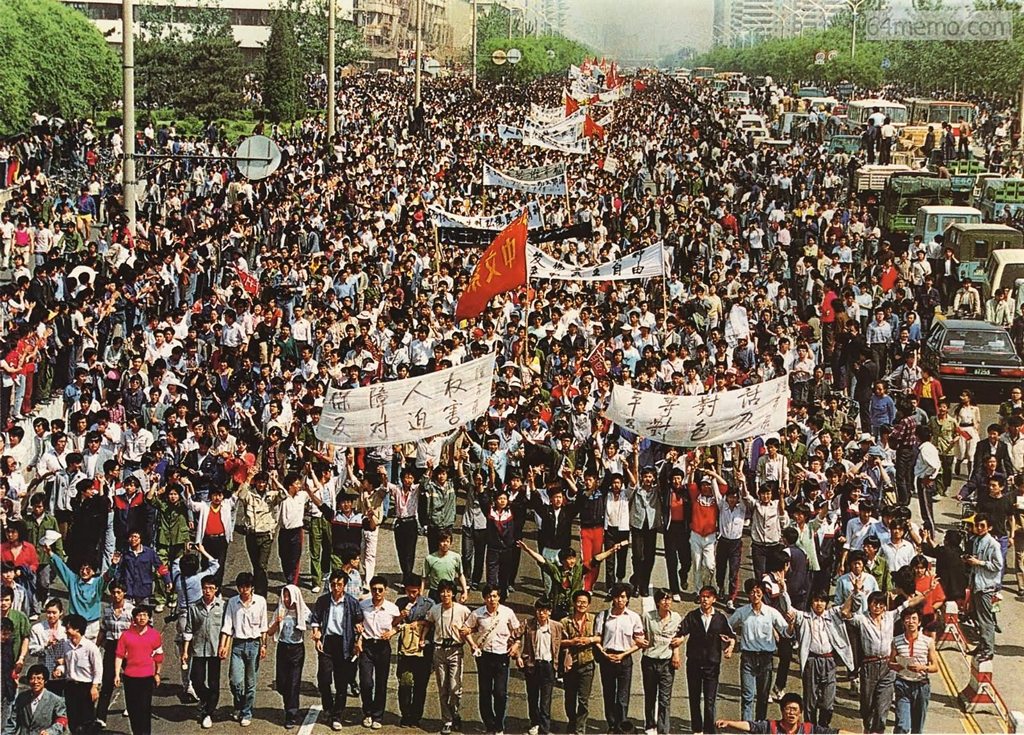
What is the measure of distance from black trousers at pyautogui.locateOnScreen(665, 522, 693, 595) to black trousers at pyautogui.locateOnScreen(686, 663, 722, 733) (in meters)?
2.78

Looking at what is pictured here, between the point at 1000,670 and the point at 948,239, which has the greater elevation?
the point at 948,239

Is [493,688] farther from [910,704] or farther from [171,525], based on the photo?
[171,525]

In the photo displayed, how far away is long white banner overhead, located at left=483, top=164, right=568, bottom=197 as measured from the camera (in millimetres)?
31750

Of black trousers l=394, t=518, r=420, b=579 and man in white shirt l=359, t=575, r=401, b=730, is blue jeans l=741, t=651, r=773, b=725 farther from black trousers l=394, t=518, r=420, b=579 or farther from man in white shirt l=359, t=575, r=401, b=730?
black trousers l=394, t=518, r=420, b=579

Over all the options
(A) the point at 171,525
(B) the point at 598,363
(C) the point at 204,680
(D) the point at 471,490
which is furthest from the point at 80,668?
(B) the point at 598,363

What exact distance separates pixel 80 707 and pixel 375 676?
78.7 inches

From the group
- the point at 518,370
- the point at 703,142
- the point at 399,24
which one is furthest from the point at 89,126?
the point at 399,24

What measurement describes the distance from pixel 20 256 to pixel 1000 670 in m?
16.3

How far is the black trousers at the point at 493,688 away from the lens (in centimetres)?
1128

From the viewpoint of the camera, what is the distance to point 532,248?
847 inches

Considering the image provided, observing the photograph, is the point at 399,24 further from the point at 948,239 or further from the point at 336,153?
the point at 948,239

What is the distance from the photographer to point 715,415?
14.3 metres

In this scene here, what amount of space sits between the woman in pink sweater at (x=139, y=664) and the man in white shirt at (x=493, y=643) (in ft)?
6.89

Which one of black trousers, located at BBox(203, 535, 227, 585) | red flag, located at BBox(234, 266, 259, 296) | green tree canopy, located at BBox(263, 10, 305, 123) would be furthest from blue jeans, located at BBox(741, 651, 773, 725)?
green tree canopy, located at BBox(263, 10, 305, 123)
